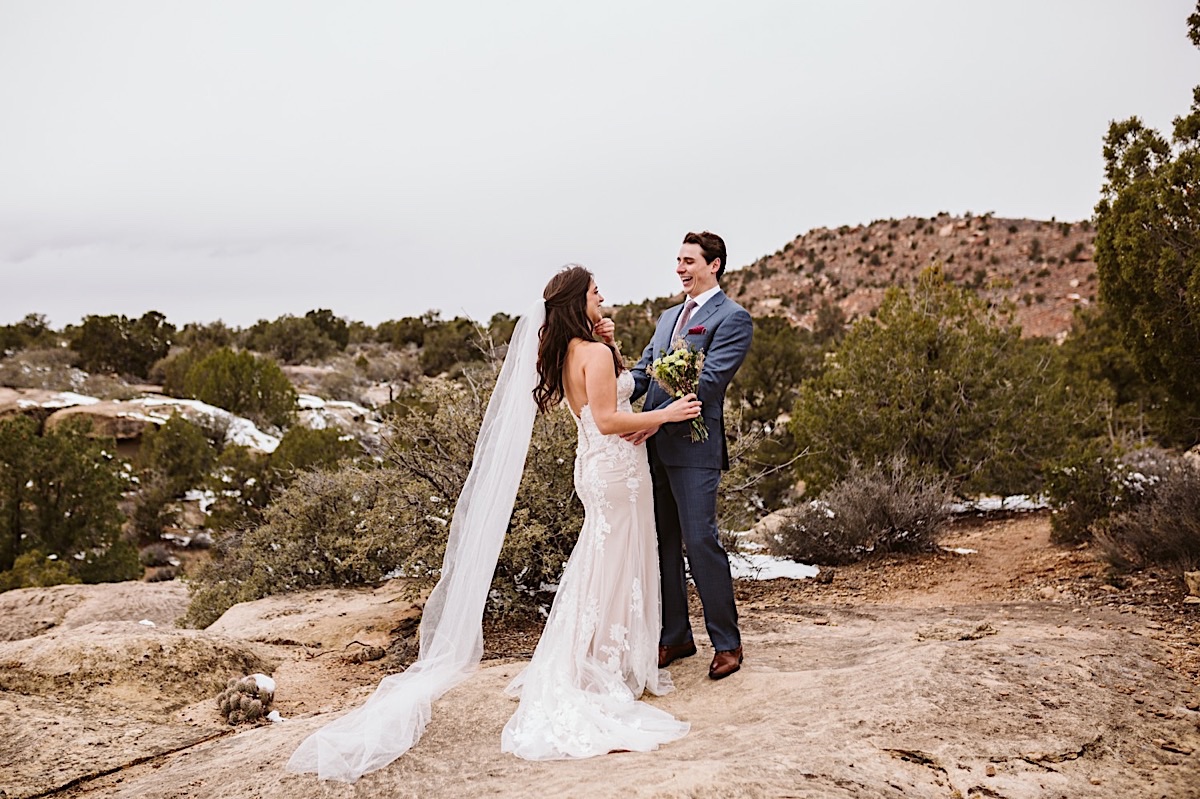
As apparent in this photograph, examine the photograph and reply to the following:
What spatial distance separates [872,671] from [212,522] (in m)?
12.6

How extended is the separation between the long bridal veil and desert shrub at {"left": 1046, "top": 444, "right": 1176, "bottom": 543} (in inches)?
252

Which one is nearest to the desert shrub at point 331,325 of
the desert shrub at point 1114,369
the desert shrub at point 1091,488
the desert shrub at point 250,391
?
the desert shrub at point 250,391

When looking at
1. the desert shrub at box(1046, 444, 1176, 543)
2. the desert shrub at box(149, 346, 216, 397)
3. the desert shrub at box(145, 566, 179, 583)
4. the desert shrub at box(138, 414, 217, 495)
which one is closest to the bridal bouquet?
the desert shrub at box(1046, 444, 1176, 543)

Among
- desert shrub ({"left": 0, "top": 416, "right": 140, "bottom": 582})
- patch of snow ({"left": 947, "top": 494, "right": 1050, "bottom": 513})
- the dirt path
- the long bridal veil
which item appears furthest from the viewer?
desert shrub ({"left": 0, "top": 416, "right": 140, "bottom": 582})

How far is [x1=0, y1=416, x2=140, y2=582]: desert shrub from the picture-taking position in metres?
14.0

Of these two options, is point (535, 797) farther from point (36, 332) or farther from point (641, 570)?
point (36, 332)

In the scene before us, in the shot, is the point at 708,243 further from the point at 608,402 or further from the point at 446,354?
the point at 446,354

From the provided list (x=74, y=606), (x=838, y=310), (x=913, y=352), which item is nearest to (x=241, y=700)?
(x=74, y=606)

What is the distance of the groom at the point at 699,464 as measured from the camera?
4.61m

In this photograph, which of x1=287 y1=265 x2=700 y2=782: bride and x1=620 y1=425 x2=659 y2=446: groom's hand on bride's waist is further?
x1=620 y1=425 x2=659 y2=446: groom's hand on bride's waist

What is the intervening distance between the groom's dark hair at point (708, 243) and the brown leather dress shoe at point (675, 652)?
220 cm

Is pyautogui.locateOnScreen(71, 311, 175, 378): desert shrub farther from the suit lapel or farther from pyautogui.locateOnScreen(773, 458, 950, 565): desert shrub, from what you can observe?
the suit lapel

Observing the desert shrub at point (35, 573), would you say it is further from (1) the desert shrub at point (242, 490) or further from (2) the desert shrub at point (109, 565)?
(1) the desert shrub at point (242, 490)

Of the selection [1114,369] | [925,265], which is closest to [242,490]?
[1114,369]
